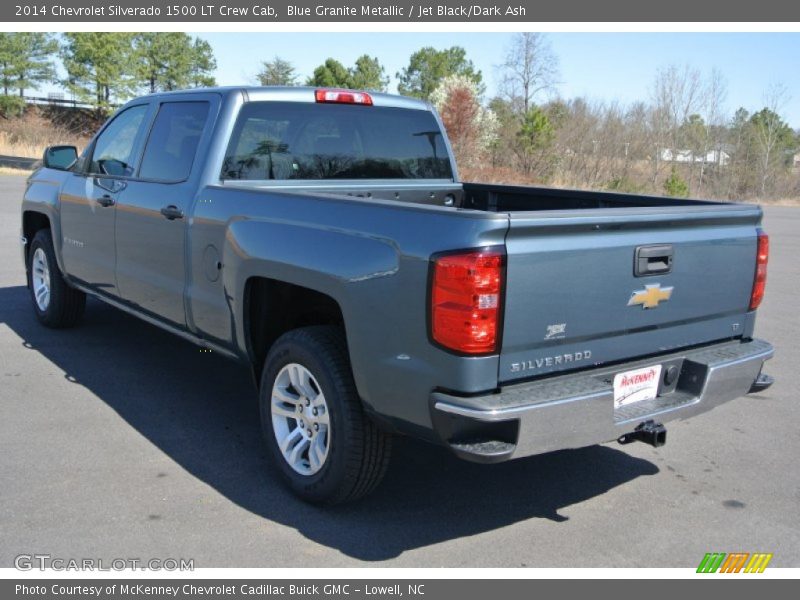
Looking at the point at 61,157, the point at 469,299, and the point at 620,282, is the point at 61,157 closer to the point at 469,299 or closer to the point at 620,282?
the point at 469,299

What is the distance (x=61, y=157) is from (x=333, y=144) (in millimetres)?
2727

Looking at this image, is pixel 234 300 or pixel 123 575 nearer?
pixel 123 575

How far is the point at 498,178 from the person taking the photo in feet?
114

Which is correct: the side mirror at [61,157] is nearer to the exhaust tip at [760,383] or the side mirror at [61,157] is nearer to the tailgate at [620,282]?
the tailgate at [620,282]

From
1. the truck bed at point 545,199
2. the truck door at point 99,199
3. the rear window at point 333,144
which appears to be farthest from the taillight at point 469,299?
the truck door at point 99,199

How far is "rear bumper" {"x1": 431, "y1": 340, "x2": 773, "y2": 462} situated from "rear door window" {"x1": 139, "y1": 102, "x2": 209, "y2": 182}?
101 inches

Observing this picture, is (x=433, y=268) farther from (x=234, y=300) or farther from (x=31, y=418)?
(x=31, y=418)

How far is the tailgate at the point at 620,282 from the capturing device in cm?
326

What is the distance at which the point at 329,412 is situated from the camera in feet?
12.3

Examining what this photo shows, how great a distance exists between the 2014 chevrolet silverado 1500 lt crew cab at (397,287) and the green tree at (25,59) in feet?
223

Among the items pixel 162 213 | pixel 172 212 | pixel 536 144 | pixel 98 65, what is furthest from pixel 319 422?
pixel 98 65

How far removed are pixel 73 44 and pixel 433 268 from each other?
71.1 meters

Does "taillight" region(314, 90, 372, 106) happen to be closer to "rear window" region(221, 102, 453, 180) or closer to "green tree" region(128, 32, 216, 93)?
"rear window" region(221, 102, 453, 180)

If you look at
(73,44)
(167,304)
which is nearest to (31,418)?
(167,304)
